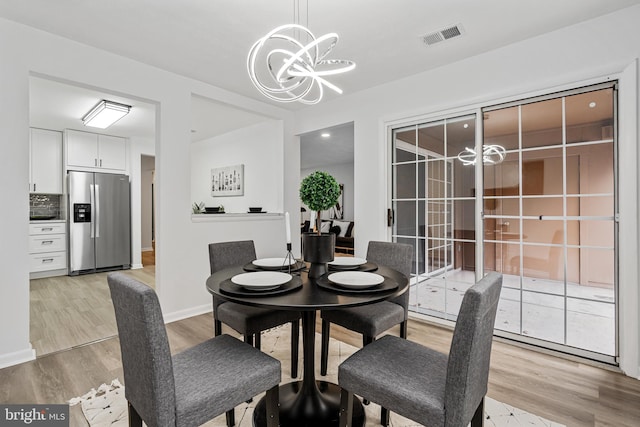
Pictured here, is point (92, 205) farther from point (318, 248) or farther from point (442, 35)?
point (442, 35)

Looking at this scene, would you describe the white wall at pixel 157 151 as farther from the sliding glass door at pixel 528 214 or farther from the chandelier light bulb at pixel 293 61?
the sliding glass door at pixel 528 214

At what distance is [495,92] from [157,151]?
3.26 meters

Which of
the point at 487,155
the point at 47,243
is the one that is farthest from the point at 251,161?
the point at 47,243

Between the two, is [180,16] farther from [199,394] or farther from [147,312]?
[199,394]

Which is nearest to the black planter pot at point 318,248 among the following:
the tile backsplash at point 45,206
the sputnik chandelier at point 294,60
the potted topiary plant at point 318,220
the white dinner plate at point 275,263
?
the potted topiary plant at point 318,220

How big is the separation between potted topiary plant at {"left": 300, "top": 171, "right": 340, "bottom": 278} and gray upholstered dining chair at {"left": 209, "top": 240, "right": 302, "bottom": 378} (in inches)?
13.8

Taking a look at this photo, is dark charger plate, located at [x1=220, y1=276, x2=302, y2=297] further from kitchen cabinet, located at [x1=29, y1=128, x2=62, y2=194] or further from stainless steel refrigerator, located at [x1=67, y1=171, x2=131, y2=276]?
kitchen cabinet, located at [x1=29, y1=128, x2=62, y2=194]

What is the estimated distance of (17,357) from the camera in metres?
2.29

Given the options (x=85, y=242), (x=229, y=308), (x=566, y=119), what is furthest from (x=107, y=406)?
(x=85, y=242)

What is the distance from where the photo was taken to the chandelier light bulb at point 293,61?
1.61 metres

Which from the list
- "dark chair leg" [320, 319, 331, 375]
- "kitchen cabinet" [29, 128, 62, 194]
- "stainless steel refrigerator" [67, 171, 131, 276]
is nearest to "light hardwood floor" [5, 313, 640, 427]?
"dark chair leg" [320, 319, 331, 375]

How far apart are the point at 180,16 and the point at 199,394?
2416 mm

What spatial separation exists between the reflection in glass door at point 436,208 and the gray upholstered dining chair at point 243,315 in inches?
66.5

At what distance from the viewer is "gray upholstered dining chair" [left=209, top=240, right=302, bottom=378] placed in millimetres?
1830
